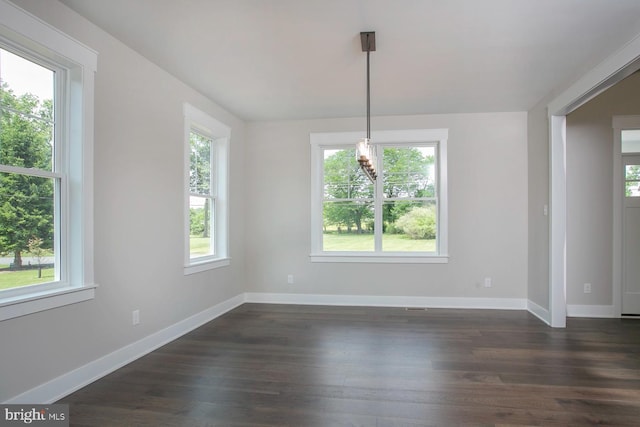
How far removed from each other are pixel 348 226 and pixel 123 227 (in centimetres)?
312

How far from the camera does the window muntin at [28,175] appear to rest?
7.44ft

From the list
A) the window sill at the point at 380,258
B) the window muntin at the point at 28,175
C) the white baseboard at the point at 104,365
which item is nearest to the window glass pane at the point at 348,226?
the window sill at the point at 380,258

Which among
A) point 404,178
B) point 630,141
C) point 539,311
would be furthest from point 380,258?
point 630,141

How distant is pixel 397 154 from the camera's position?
529cm

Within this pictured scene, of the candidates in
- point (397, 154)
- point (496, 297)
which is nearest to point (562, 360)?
point (496, 297)

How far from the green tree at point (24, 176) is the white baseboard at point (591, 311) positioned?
556cm

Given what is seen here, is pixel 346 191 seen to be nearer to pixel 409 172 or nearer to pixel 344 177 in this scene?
pixel 344 177

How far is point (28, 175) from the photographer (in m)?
2.40

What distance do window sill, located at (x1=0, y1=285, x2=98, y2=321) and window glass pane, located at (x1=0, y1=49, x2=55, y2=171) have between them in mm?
842

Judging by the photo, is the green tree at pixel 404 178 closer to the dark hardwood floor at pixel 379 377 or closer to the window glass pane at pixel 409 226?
the window glass pane at pixel 409 226

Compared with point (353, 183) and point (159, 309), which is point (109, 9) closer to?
point (159, 309)

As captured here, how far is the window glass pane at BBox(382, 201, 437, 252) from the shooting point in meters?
5.21

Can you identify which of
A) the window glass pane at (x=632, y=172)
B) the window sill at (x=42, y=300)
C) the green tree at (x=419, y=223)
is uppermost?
the window glass pane at (x=632, y=172)

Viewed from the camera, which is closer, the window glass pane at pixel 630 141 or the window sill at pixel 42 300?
the window sill at pixel 42 300
